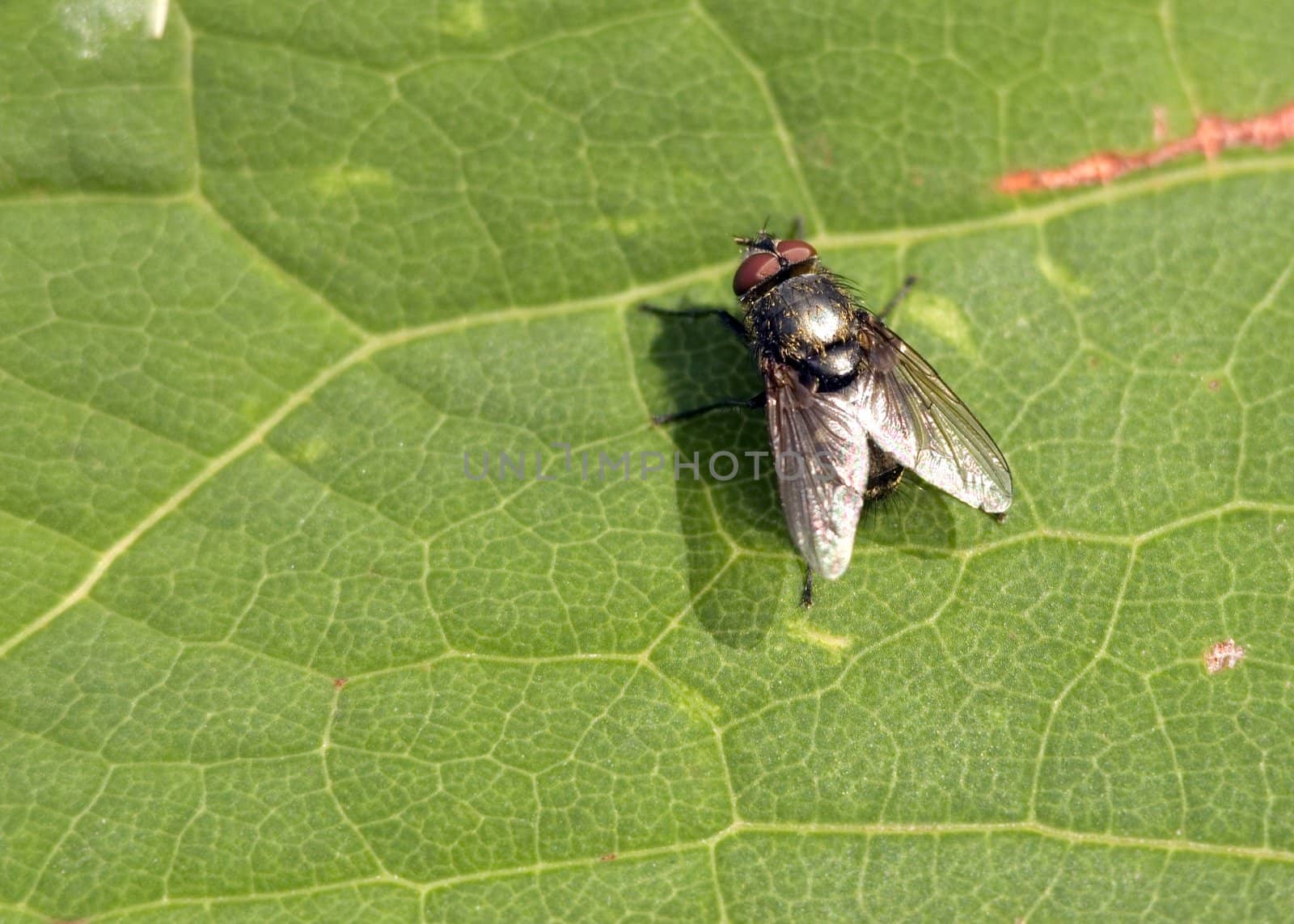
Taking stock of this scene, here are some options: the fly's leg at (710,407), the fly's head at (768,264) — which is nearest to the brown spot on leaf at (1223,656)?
the fly's leg at (710,407)

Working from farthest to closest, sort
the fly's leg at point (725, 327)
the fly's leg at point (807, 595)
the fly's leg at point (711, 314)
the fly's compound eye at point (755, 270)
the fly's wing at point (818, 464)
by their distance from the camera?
the fly's leg at point (711, 314)
the fly's leg at point (725, 327)
the fly's compound eye at point (755, 270)
the fly's leg at point (807, 595)
the fly's wing at point (818, 464)

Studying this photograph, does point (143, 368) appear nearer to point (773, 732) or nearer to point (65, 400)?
point (65, 400)

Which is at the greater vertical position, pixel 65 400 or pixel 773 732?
pixel 65 400

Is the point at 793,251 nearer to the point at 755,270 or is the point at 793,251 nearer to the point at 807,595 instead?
the point at 755,270

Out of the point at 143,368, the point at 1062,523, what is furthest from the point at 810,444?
the point at 143,368

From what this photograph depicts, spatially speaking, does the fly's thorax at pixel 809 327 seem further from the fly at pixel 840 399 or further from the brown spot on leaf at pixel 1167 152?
the brown spot on leaf at pixel 1167 152

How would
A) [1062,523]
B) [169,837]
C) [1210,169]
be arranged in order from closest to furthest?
[169,837]
[1062,523]
[1210,169]

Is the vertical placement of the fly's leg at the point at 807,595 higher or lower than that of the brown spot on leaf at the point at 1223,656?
higher

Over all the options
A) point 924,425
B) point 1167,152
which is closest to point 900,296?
point 924,425
